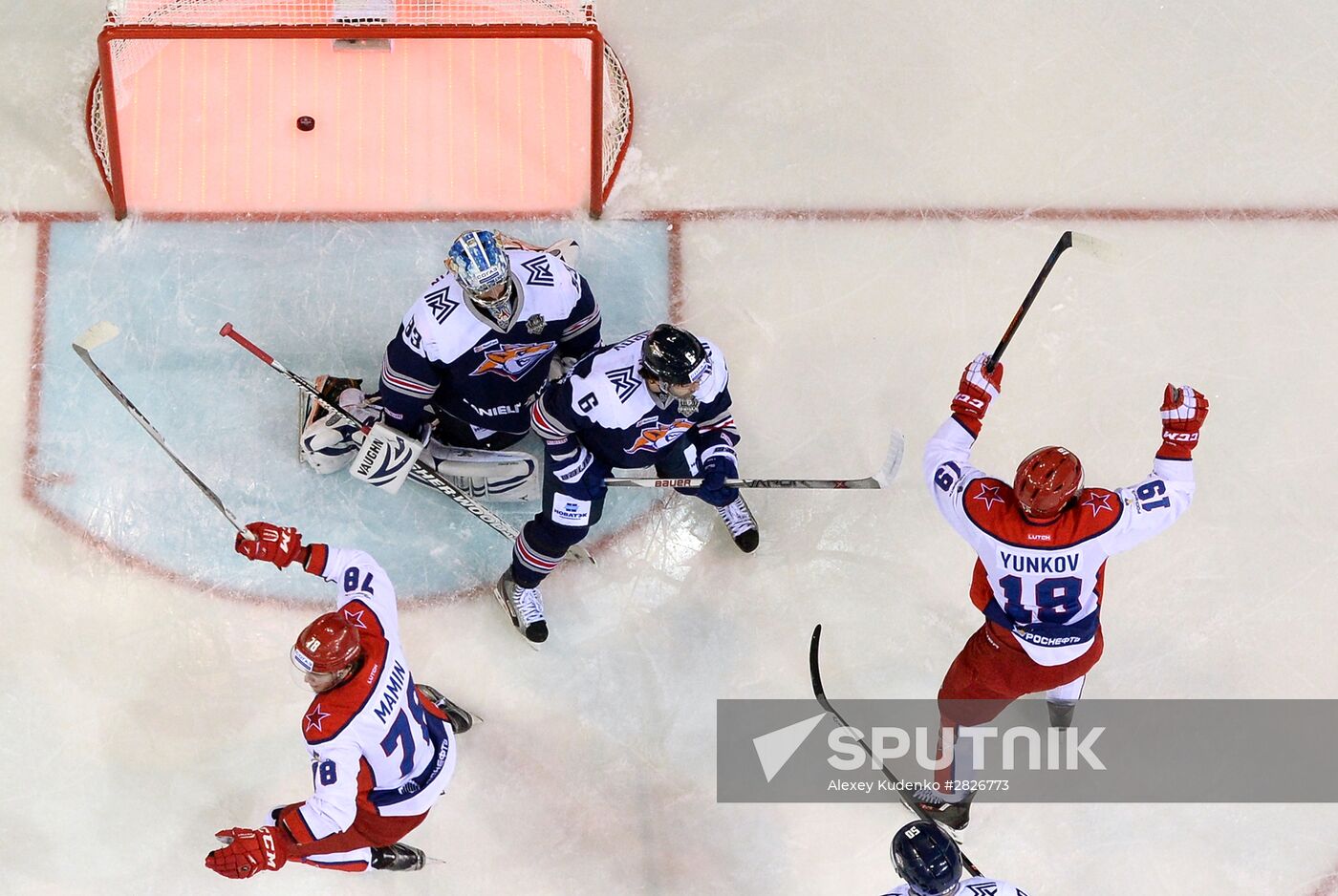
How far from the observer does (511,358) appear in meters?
4.07

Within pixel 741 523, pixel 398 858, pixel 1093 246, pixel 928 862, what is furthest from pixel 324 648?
pixel 1093 246

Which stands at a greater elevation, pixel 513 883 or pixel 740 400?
pixel 740 400

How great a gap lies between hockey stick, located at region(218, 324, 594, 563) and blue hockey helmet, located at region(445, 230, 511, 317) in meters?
0.88

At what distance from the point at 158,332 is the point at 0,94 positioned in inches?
45.8

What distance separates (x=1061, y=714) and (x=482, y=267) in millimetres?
2395

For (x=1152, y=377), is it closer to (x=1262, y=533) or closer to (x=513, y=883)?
(x=1262, y=533)

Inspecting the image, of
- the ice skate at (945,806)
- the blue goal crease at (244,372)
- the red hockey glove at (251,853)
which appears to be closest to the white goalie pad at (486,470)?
the blue goal crease at (244,372)

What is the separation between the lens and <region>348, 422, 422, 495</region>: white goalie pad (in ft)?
14.1

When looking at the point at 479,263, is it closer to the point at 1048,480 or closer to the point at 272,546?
the point at 272,546

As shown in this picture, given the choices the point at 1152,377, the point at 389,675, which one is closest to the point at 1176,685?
the point at 1152,377

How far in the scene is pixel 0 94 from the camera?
16.5ft

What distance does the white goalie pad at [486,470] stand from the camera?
4527mm

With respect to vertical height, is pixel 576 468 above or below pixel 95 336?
below

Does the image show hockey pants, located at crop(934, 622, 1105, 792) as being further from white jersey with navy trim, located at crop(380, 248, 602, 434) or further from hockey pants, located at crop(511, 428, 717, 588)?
white jersey with navy trim, located at crop(380, 248, 602, 434)
